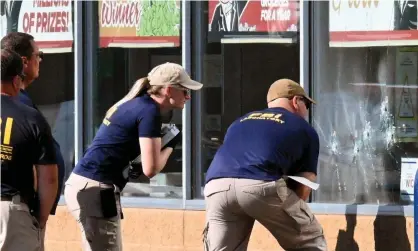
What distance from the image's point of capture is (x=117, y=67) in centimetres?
870

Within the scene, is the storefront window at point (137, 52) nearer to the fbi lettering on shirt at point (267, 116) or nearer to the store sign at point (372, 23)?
the store sign at point (372, 23)

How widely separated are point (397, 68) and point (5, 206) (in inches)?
143

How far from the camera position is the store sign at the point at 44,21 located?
8875 millimetres

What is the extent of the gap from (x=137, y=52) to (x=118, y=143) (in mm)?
2612

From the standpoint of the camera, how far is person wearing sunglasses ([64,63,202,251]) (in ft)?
19.6

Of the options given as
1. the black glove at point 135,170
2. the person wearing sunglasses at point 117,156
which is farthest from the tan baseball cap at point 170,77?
the black glove at point 135,170

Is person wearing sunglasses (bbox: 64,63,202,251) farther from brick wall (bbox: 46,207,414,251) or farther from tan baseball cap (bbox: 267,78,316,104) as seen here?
brick wall (bbox: 46,207,414,251)

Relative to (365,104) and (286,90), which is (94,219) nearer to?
(286,90)

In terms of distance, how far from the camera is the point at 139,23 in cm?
855

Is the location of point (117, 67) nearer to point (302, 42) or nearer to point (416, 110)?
point (302, 42)

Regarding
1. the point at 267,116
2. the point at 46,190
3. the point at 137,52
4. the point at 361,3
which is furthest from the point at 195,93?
the point at 46,190

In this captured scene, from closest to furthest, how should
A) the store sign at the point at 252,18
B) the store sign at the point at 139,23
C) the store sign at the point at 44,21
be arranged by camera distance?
the store sign at the point at 252,18 < the store sign at the point at 139,23 < the store sign at the point at 44,21

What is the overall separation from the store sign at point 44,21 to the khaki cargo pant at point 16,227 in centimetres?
374

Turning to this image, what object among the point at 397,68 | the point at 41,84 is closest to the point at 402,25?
the point at 397,68
